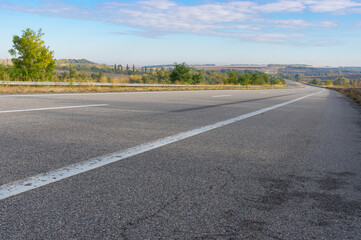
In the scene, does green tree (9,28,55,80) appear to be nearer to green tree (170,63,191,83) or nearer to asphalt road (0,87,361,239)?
green tree (170,63,191,83)

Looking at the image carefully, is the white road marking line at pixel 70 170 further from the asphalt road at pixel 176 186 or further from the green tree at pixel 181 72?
the green tree at pixel 181 72

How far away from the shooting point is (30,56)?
3581cm

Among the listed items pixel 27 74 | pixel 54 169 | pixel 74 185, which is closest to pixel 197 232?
pixel 74 185

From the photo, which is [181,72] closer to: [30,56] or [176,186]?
[30,56]

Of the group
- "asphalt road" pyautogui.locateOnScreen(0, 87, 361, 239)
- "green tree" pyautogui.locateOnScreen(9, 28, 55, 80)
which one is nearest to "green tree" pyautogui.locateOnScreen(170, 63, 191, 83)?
"green tree" pyautogui.locateOnScreen(9, 28, 55, 80)

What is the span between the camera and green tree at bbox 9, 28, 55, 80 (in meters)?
35.6

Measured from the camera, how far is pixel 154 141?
4.05 meters

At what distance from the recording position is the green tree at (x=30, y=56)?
35.6 m

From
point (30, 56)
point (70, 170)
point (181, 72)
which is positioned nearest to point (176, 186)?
point (70, 170)

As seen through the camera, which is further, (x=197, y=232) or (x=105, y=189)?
(x=105, y=189)

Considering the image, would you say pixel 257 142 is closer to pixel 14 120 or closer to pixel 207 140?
pixel 207 140

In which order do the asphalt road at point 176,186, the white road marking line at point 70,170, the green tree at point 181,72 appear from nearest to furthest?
1. the asphalt road at point 176,186
2. the white road marking line at point 70,170
3. the green tree at point 181,72

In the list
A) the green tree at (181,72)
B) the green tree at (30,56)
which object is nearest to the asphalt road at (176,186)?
the green tree at (30,56)

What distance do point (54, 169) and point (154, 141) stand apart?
156 centimetres
